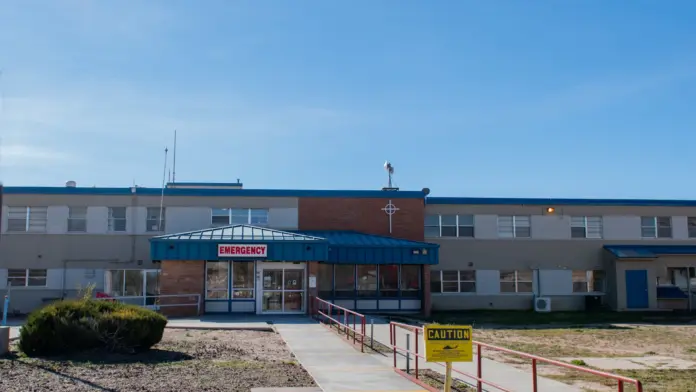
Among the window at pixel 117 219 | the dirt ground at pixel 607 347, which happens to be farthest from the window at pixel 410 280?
the window at pixel 117 219

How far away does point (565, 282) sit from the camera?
35719 millimetres

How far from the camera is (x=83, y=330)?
1530 cm

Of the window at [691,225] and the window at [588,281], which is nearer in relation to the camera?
the window at [588,281]

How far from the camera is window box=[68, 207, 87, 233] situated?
Result: 32250mm

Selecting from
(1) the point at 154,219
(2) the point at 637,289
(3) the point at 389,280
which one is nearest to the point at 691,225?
(2) the point at 637,289

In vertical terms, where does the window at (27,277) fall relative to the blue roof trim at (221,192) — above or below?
below

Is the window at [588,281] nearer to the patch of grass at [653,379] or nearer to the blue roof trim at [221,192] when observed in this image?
the blue roof trim at [221,192]

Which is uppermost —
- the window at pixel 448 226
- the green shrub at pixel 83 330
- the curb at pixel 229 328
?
the window at pixel 448 226

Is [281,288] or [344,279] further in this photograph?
[344,279]

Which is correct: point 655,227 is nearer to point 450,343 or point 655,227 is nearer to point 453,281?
point 453,281

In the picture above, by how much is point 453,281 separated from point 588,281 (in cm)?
708

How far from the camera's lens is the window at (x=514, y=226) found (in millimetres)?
35906

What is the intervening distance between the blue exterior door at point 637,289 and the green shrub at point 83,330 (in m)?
26.1

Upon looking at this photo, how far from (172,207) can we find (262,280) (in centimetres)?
667
